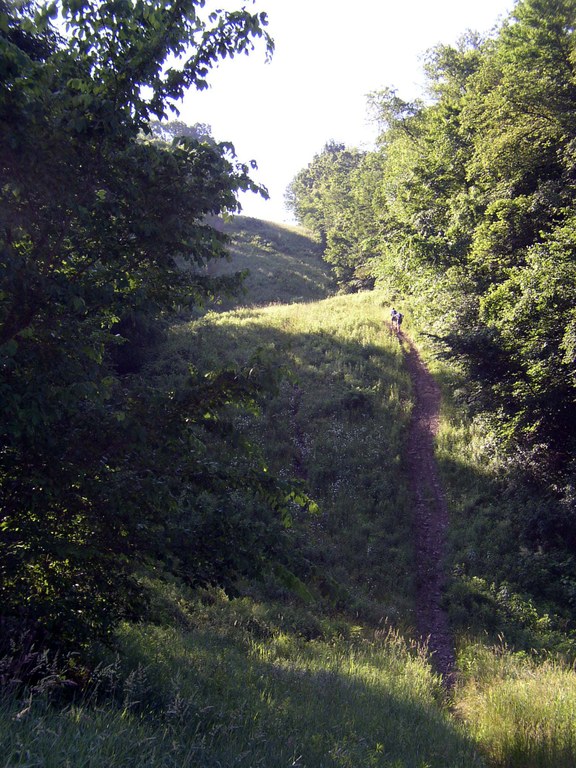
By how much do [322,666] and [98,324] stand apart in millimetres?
5094

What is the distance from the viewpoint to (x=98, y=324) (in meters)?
6.46

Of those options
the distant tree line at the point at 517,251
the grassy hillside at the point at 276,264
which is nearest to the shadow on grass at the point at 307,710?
the distant tree line at the point at 517,251

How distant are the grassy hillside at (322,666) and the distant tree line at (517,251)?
2606 millimetres

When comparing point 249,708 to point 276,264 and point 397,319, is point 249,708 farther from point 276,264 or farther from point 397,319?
point 276,264

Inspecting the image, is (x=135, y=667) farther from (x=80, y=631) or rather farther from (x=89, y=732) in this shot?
(x=89, y=732)

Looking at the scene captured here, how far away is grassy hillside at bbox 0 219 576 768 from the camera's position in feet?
13.5

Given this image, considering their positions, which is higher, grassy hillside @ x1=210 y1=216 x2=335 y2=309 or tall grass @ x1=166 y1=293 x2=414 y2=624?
grassy hillside @ x1=210 y1=216 x2=335 y2=309

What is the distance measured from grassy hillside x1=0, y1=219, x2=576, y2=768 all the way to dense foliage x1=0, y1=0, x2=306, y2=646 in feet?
1.69

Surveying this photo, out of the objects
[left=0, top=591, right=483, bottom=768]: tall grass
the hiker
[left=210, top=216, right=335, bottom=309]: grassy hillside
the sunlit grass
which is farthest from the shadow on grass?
[left=210, top=216, right=335, bottom=309]: grassy hillside

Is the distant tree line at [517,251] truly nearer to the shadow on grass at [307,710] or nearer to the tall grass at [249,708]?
the tall grass at [249,708]

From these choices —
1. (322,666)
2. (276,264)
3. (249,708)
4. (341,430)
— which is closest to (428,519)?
(341,430)

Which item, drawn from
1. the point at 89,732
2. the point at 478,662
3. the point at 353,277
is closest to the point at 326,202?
the point at 353,277

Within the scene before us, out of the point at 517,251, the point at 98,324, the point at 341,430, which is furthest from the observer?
the point at 341,430

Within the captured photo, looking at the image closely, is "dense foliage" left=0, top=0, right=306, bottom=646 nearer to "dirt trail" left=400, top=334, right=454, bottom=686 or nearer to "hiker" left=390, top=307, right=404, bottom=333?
"dirt trail" left=400, top=334, right=454, bottom=686
